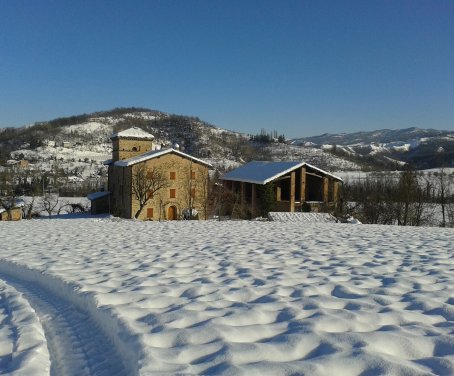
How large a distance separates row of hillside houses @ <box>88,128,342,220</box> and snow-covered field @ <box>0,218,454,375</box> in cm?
2478

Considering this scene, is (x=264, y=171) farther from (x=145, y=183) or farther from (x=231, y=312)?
(x=231, y=312)

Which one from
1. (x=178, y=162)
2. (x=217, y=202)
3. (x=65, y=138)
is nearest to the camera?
(x=217, y=202)

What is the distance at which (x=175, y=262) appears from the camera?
6.63 meters

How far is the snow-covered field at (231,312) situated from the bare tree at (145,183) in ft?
85.3

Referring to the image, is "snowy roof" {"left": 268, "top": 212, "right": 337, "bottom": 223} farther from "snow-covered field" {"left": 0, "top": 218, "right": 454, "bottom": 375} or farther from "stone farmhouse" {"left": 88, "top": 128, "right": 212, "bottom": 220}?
"stone farmhouse" {"left": 88, "top": 128, "right": 212, "bottom": 220}

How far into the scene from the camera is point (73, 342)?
379cm

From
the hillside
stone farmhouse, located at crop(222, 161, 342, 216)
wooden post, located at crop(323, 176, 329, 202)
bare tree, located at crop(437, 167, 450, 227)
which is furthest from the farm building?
the hillside

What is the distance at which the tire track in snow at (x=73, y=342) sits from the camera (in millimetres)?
3217

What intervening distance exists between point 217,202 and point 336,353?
30478 mm

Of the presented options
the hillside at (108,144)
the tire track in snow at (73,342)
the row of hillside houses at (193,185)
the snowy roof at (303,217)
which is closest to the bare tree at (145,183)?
the row of hillside houses at (193,185)

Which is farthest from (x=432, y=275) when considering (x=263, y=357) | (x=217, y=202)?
(x=217, y=202)

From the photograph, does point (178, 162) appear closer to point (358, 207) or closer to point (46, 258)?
point (358, 207)

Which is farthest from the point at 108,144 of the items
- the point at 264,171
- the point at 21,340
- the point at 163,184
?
the point at 21,340

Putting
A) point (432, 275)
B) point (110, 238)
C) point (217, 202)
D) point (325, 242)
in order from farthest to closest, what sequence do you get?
point (217, 202) < point (110, 238) < point (325, 242) < point (432, 275)
